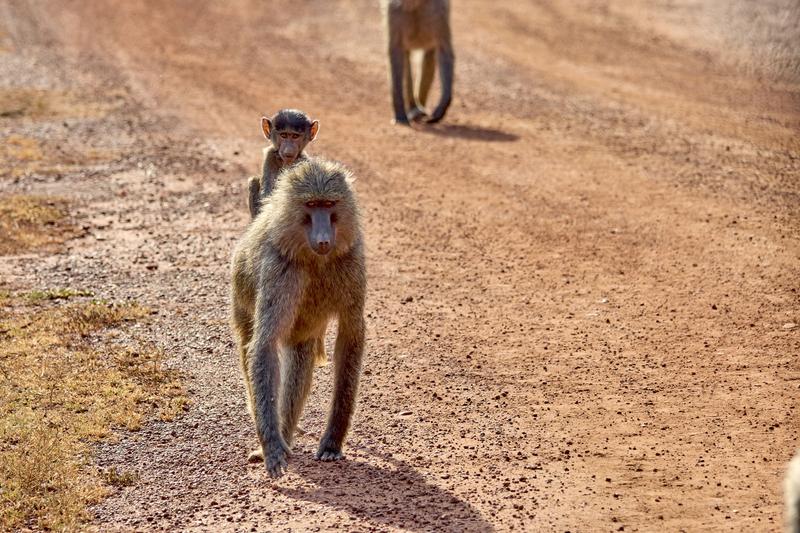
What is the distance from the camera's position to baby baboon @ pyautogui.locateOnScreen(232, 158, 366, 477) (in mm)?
6617

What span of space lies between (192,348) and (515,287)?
2672 mm

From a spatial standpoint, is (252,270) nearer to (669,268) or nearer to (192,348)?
(192,348)

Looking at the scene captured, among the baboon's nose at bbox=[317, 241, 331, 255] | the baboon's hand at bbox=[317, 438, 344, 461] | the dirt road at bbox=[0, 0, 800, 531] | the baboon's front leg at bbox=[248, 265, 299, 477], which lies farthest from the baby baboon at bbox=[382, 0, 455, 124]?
the baboon's nose at bbox=[317, 241, 331, 255]

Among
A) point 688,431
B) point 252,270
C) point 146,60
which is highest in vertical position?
point 252,270

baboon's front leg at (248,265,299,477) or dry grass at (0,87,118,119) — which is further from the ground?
baboon's front leg at (248,265,299,477)

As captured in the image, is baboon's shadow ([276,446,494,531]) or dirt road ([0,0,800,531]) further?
dirt road ([0,0,800,531])

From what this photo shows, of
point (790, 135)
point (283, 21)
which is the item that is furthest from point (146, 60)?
point (790, 135)

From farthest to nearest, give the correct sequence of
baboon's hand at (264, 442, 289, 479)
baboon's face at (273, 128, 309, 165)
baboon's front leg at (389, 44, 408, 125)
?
baboon's front leg at (389, 44, 408, 125) < baboon's face at (273, 128, 309, 165) < baboon's hand at (264, 442, 289, 479)

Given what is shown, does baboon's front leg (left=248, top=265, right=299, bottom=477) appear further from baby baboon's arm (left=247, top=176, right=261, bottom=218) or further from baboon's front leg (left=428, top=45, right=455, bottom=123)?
baboon's front leg (left=428, top=45, right=455, bottom=123)

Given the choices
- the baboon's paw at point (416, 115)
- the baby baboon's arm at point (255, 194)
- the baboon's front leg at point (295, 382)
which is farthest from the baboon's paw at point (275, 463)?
the baboon's paw at point (416, 115)

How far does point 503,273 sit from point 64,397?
3.86 metres

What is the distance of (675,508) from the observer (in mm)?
6332

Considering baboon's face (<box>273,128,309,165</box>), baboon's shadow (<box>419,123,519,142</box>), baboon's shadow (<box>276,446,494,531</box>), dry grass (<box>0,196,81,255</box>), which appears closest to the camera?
baboon's shadow (<box>276,446,494,531</box>)

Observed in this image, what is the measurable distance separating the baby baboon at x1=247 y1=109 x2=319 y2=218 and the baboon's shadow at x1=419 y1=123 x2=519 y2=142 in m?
6.29
